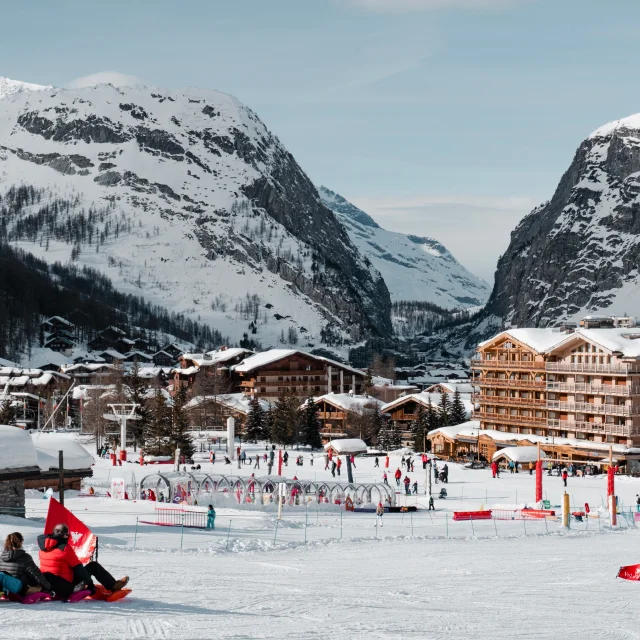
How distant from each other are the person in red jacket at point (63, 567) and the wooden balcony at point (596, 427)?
57368 mm

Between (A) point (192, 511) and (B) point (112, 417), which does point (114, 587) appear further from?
(B) point (112, 417)

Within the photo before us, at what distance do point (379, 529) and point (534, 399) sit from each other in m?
46.5

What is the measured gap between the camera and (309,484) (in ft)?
133

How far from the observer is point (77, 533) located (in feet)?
48.3

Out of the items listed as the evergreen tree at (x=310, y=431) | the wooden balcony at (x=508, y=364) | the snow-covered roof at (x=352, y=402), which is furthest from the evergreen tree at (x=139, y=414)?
the wooden balcony at (x=508, y=364)

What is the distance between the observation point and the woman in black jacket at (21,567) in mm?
12891

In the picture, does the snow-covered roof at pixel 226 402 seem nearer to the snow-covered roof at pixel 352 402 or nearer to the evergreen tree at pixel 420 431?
the snow-covered roof at pixel 352 402

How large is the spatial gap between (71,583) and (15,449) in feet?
53.5

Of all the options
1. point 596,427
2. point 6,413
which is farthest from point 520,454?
point 6,413

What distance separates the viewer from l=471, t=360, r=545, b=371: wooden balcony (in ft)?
248

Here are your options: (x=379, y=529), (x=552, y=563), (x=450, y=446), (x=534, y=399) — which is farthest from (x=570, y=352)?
(x=552, y=563)

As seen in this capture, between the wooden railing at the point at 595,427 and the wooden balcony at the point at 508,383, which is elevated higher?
the wooden balcony at the point at 508,383

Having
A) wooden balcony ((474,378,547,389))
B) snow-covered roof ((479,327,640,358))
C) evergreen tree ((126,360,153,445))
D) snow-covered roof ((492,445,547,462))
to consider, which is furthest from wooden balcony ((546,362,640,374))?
evergreen tree ((126,360,153,445))

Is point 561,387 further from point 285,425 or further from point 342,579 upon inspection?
point 342,579
